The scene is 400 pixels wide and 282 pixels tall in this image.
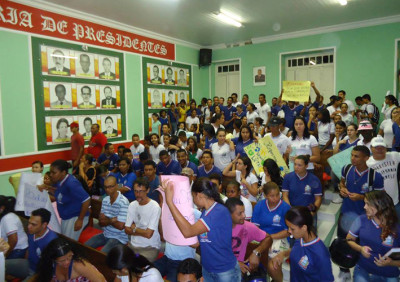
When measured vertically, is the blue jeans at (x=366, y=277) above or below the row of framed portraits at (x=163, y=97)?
below

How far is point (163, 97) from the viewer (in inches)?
470

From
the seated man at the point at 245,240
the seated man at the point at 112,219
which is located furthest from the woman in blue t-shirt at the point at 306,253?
the seated man at the point at 112,219

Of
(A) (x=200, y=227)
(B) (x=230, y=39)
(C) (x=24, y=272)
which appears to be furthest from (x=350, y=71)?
(C) (x=24, y=272)

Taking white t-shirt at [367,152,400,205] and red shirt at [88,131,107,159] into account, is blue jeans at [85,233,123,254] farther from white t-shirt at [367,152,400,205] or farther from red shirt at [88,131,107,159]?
red shirt at [88,131,107,159]

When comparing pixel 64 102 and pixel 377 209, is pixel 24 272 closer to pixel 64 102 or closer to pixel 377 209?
pixel 377 209

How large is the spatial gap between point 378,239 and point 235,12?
8.01m

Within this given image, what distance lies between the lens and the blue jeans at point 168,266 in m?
3.55

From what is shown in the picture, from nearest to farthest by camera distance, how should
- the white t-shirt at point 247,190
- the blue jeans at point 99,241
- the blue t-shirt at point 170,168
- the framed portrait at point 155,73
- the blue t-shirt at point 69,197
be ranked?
the blue jeans at point 99,241 → the blue t-shirt at point 69,197 → the white t-shirt at point 247,190 → the blue t-shirt at point 170,168 → the framed portrait at point 155,73

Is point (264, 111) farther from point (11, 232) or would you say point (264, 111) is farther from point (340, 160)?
point (11, 232)

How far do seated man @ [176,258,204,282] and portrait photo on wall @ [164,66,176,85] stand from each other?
9.97 metres

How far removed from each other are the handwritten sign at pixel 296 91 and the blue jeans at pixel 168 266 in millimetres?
5841

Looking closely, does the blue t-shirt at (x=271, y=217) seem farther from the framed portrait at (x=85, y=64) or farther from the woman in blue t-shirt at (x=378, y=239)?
the framed portrait at (x=85, y=64)

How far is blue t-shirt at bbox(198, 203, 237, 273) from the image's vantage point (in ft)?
8.33

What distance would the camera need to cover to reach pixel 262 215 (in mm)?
3711
